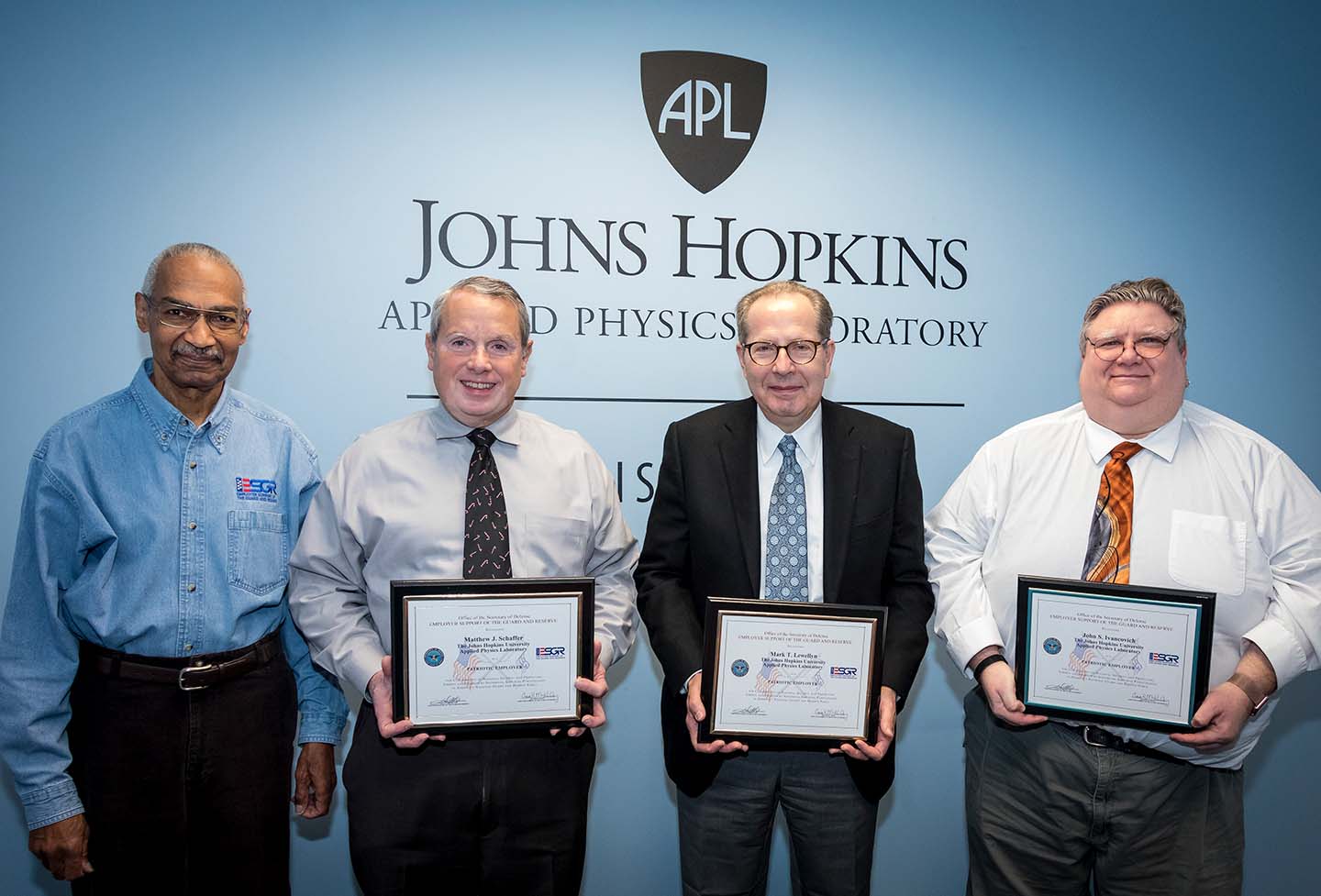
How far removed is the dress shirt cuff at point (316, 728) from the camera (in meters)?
2.02

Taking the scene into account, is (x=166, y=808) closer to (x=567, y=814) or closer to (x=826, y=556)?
(x=567, y=814)

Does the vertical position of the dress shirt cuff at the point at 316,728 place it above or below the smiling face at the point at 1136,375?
below

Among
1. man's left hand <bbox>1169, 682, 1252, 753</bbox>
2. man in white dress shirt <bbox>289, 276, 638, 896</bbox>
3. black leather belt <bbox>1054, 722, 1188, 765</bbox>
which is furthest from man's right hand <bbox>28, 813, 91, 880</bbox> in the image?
man's left hand <bbox>1169, 682, 1252, 753</bbox>

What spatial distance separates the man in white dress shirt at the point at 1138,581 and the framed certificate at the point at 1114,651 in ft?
0.34

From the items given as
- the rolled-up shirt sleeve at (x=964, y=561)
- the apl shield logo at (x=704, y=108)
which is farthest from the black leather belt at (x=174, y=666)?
the apl shield logo at (x=704, y=108)

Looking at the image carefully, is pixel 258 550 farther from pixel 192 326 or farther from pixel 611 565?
pixel 611 565

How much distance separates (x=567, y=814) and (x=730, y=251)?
5.82 ft

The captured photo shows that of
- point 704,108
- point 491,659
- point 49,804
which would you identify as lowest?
point 49,804

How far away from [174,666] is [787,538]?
1.40 metres

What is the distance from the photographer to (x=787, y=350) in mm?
1916

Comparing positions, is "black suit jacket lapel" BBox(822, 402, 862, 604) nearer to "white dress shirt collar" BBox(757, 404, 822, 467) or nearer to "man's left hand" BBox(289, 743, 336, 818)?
"white dress shirt collar" BBox(757, 404, 822, 467)

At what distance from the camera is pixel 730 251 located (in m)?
2.71

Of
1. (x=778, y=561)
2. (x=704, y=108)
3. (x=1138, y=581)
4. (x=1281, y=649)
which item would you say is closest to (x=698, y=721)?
(x=778, y=561)

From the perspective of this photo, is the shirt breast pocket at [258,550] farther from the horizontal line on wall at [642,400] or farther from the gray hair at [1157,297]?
the gray hair at [1157,297]
